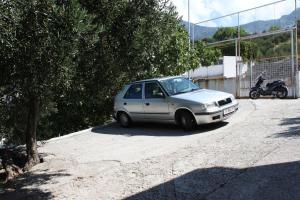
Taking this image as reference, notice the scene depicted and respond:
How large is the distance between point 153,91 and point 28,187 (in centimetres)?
559

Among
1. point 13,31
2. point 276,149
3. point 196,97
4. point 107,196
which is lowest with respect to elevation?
point 107,196

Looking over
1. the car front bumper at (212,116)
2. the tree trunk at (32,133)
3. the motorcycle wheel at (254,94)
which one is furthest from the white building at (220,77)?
the tree trunk at (32,133)

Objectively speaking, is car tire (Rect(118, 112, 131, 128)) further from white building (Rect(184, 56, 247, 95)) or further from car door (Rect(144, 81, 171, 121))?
white building (Rect(184, 56, 247, 95))

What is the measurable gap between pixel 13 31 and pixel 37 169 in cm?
438

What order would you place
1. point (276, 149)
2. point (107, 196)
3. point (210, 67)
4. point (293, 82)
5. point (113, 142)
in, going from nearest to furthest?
point (107, 196)
point (276, 149)
point (113, 142)
point (293, 82)
point (210, 67)

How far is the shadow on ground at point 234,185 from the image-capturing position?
661cm

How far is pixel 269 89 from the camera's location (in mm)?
18516

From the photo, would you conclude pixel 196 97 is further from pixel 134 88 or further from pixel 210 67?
pixel 210 67

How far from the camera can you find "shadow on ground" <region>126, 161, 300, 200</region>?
260 inches

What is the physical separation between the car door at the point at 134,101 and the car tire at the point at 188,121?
1693 millimetres

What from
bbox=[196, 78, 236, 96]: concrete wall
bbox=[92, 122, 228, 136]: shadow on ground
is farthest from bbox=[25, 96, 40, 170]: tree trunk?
bbox=[196, 78, 236, 96]: concrete wall

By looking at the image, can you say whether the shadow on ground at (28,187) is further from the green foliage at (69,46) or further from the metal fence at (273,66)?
the metal fence at (273,66)

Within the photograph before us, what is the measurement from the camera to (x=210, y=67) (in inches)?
993

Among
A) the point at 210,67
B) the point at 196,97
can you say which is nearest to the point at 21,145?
the point at 196,97
